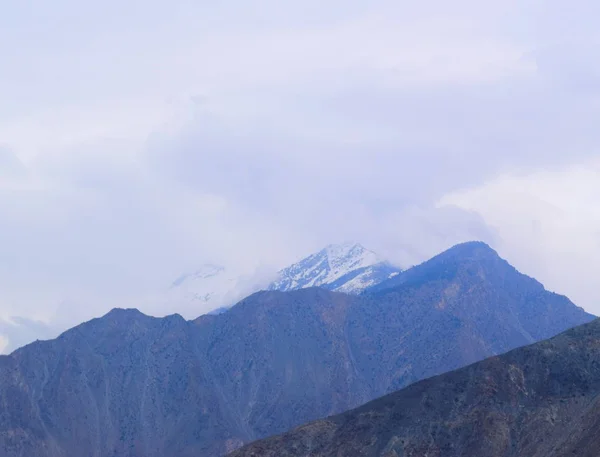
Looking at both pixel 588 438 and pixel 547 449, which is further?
pixel 547 449

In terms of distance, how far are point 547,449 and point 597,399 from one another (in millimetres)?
13263

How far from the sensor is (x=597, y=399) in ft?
644

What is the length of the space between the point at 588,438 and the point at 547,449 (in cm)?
1406

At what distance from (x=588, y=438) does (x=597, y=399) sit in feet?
50.0

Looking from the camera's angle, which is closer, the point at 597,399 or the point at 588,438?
the point at 588,438

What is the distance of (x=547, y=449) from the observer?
7697 inches

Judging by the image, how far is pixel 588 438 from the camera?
600 feet
